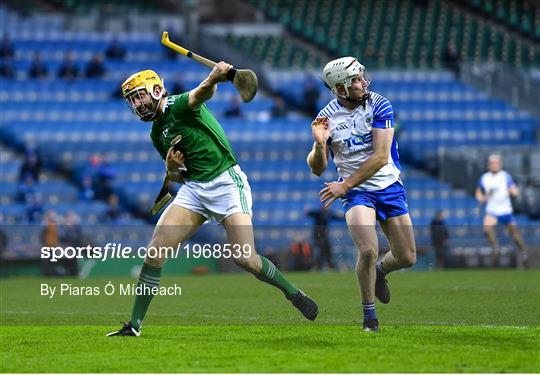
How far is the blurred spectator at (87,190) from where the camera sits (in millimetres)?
28438

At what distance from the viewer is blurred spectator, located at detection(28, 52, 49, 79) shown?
3278 cm

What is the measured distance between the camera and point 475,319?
11.6 m

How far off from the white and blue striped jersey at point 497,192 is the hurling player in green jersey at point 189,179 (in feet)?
43.1

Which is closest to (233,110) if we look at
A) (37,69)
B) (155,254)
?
(37,69)

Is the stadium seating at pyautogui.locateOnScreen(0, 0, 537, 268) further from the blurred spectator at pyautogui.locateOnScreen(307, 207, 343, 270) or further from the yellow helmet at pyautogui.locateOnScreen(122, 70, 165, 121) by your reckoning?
the yellow helmet at pyautogui.locateOnScreen(122, 70, 165, 121)

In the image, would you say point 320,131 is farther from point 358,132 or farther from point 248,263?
point 248,263

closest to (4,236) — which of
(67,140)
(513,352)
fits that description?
(67,140)

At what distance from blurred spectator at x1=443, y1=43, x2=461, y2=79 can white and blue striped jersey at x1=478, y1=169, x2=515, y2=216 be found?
11446 millimetres

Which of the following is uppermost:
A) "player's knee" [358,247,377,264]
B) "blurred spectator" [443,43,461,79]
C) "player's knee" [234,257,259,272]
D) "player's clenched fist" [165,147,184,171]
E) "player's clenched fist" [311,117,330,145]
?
"blurred spectator" [443,43,461,79]

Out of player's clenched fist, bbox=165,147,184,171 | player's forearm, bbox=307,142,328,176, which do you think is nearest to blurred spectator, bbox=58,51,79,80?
player's clenched fist, bbox=165,147,184,171

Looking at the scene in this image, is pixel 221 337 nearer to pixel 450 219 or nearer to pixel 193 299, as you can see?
pixel 193 299

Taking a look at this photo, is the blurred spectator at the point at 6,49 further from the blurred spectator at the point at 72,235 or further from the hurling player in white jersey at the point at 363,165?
the hurling player in white jersey at the point at 363,165

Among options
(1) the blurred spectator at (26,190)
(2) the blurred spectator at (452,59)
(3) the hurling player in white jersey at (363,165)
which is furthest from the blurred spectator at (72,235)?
(2) the blurred spectator at (452,59)

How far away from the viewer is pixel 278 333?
10.6 metres
